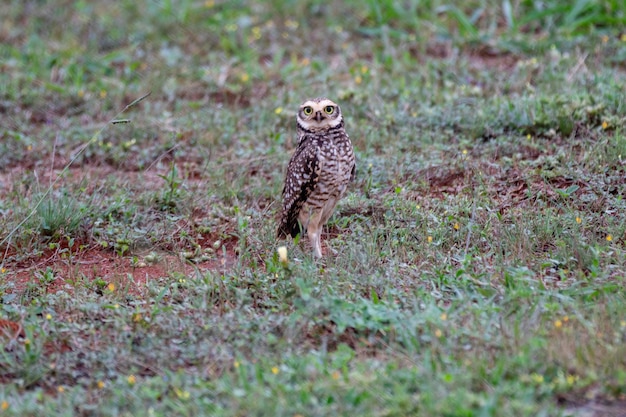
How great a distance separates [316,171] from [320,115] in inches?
16.9

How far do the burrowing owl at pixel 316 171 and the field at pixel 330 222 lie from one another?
221 mm

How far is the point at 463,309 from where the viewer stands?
184 inches

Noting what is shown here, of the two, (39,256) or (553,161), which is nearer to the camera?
(39,256)

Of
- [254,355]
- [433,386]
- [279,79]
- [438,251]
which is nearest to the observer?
[433,386]

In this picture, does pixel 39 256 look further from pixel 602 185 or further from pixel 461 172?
pixel 602 185

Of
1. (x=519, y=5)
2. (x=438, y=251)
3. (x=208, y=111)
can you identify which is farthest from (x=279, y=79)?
(x=438, y=251)

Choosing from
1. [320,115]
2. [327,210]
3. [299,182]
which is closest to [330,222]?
[327,210]

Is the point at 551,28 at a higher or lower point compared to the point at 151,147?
higher

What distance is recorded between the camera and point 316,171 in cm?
604

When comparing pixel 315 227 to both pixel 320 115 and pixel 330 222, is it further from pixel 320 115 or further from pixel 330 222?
pixel 320 115

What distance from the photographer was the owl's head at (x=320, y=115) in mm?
6176

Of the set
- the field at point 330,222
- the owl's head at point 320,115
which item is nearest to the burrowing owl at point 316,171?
the owl's head at point 320,115

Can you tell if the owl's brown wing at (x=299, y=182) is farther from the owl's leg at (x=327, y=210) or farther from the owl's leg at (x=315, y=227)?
the owl's leg at (x=327, y=210)

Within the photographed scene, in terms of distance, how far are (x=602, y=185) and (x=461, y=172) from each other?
1179 mm
